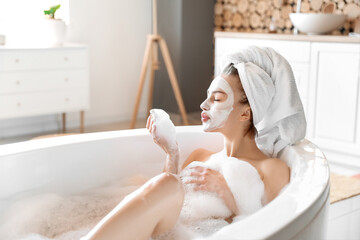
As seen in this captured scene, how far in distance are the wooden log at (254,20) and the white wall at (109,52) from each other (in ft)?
3.40

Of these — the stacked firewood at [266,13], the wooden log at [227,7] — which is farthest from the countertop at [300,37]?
the wooden log at [227,7]

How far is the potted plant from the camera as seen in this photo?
3.85 metres

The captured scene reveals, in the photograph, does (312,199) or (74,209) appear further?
(74,209)

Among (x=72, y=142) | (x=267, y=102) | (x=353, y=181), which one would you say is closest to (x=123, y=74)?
(x=353, y=181)

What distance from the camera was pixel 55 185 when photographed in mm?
1694

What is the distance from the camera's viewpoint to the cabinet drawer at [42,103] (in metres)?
3.58

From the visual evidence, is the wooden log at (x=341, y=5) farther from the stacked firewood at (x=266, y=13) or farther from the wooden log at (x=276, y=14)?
the wooden log at (x=276, y=14)

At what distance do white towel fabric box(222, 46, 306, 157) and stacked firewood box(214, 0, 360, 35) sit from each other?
2519mm

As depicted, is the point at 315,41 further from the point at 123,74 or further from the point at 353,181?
the point at 123,74

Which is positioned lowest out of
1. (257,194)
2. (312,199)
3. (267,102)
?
(257,194)

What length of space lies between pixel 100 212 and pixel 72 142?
27 centimetres

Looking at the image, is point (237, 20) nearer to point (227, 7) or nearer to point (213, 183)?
point (227, 7)

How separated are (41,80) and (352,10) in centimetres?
251

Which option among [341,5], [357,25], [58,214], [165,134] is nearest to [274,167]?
[165,134]
